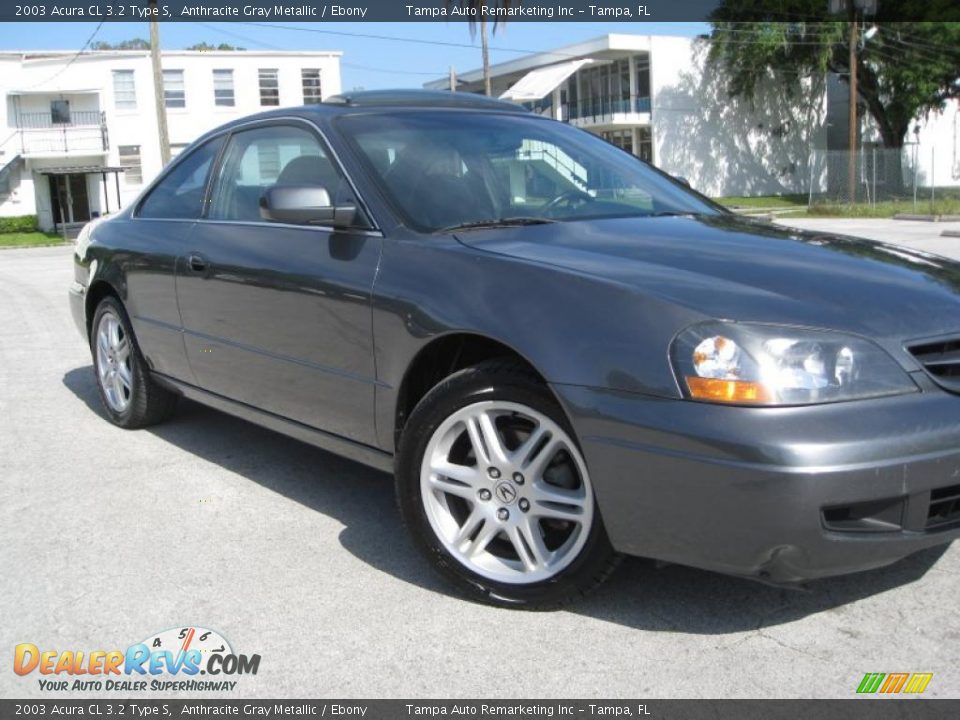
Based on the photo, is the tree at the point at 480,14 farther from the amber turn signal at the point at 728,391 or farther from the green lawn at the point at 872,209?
the amber turn signal at the point at 728,391

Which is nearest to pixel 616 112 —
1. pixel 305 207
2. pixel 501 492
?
pixel 305 207

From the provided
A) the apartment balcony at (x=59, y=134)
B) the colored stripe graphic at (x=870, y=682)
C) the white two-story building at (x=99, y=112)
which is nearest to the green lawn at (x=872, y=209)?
the white two-story building at (x=99, y=112)

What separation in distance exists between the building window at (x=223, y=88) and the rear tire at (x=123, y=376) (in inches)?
1643

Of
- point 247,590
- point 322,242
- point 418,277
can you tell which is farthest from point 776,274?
point 247,590

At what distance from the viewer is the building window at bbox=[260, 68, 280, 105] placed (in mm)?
45531

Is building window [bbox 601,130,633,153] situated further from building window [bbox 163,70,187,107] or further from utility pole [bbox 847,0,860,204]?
building window [bbox 163,70,187,107]

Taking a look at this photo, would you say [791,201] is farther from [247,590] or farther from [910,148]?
[247,590]

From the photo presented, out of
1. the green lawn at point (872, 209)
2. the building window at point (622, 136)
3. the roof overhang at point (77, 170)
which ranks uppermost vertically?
the building window at point (622, 136)

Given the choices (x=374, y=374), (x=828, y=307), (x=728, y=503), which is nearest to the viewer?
(x=728, y=503)

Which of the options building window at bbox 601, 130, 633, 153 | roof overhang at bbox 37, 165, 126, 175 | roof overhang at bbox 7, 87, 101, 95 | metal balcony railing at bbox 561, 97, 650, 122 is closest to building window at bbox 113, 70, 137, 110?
roof overhang at bbox 7, 87, 101, 95

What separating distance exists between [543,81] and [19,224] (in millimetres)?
22989

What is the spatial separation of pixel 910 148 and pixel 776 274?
49.1m

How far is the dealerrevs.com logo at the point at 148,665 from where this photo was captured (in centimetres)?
274

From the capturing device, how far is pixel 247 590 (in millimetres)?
3309
